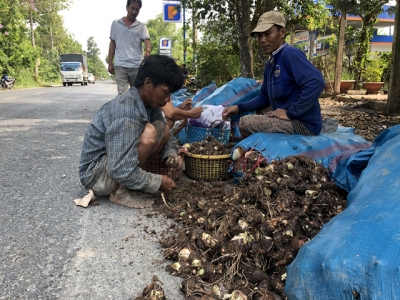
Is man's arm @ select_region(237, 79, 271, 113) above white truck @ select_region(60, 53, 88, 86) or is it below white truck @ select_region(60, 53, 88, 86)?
below

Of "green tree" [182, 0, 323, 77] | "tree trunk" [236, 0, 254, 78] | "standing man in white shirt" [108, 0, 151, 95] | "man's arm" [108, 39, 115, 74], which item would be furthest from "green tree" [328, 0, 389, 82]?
"man's arm" [108, 39, 115, 74]

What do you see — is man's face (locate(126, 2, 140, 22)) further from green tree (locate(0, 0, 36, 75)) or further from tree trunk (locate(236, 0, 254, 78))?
green tree (locate(0, 0, 36, 75))

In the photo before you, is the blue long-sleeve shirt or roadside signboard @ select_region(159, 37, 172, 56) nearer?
the blue long-sleeve shirt

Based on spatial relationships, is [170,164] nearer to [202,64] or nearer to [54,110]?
[54,110]

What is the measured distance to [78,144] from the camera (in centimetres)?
527

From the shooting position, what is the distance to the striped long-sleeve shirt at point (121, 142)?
2.62 meters

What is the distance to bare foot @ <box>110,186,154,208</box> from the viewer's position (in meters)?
2.93

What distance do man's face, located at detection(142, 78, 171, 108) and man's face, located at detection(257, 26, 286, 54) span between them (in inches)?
58.4

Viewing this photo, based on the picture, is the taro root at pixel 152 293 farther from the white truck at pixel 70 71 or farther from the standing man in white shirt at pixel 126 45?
the white truck at pixel 70 71

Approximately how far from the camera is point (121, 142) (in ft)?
8.55

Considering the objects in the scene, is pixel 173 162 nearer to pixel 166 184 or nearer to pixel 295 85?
pixel 166 184

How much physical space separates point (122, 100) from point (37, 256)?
1314 millimetres

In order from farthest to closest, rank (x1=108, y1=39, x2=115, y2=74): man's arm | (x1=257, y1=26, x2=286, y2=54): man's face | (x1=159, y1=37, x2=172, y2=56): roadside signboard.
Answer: (x1=159, y1=37, x2=172, y2=56): roadside signboard < (x1=108, y1=39, x2=115, y2=74): man's arm < (x1=257, y1=26, x2=286, y2=54): man's face

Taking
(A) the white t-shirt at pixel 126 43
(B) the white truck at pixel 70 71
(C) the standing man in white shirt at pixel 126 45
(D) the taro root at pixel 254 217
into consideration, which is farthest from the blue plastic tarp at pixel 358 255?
(B) the white truck at pixel 70 71
